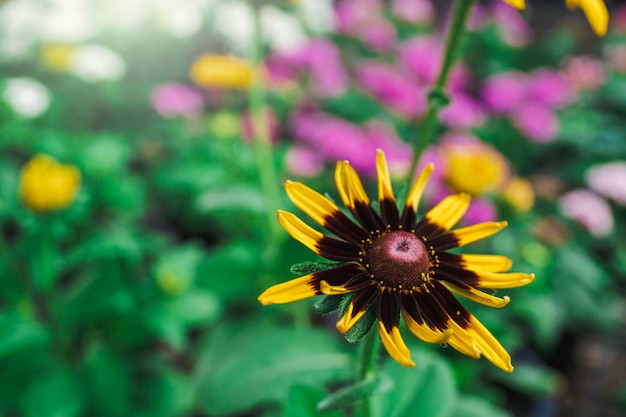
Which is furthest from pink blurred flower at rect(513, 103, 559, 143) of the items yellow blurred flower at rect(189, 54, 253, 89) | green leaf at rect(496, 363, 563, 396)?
yellow blurred flower at rect(189, 54, 253, 89)

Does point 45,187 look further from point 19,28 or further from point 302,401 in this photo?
point 19,28

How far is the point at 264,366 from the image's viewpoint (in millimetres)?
900

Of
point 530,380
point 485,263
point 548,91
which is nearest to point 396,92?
point 548,91

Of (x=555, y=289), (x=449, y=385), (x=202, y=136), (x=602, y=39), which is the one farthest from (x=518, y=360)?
(x=602, y=39)

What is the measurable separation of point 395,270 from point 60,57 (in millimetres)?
1515

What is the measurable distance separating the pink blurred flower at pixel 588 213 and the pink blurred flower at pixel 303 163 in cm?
69

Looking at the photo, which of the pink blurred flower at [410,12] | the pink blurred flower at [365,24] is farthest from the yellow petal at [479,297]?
the pink blurred flower at [410,12]

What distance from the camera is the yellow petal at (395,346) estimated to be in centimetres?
35

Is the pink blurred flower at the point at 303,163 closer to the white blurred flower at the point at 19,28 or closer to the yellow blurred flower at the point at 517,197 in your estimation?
the yellow blurred flower at the point at 517,197

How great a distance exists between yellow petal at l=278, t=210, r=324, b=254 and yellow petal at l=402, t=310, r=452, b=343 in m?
0.09

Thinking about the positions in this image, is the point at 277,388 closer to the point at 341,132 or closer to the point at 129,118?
the point at 341,132

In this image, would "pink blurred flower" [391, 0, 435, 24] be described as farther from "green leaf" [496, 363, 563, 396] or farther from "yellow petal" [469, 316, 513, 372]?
"yellow petal" [469, 316, 513, 372]

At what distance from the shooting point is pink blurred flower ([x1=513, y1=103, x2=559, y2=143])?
1.61 meters

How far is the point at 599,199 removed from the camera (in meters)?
1.64
